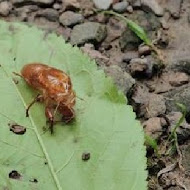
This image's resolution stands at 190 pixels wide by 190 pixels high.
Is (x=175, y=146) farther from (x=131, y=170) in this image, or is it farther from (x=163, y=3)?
(x=163, y=3)

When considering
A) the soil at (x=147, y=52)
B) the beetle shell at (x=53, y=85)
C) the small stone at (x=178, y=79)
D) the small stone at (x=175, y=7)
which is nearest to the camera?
the beetle shell at (x=53, y=85)

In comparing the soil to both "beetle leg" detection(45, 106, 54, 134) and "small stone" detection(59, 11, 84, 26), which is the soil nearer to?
"small stone" detection(59, 11, 84, 26)

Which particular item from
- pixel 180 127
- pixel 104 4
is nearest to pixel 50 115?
pixel 180 127

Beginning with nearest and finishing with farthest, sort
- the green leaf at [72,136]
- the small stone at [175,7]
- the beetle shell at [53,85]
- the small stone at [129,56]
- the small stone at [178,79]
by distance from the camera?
1. the green leaf at [72,136]
2. the beetle shell at [53,85]
3. the small stone at [178,79]
4. the small stone at [129,56]
5. the small stone at [175,7]

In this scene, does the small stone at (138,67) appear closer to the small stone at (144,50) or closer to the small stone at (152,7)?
the small stone at (144,50)

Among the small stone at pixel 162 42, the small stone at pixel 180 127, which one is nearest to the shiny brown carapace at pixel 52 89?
the small stone at pixel 180 127

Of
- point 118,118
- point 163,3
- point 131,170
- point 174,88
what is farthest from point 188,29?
point 131,170

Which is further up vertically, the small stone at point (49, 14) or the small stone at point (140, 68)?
the small stone at point (49, 14)

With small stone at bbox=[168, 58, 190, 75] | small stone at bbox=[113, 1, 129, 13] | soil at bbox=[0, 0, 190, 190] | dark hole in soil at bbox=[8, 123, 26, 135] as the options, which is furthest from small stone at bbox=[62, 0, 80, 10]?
dark hole in soil at bbox=[8, 123, 26, 135]
